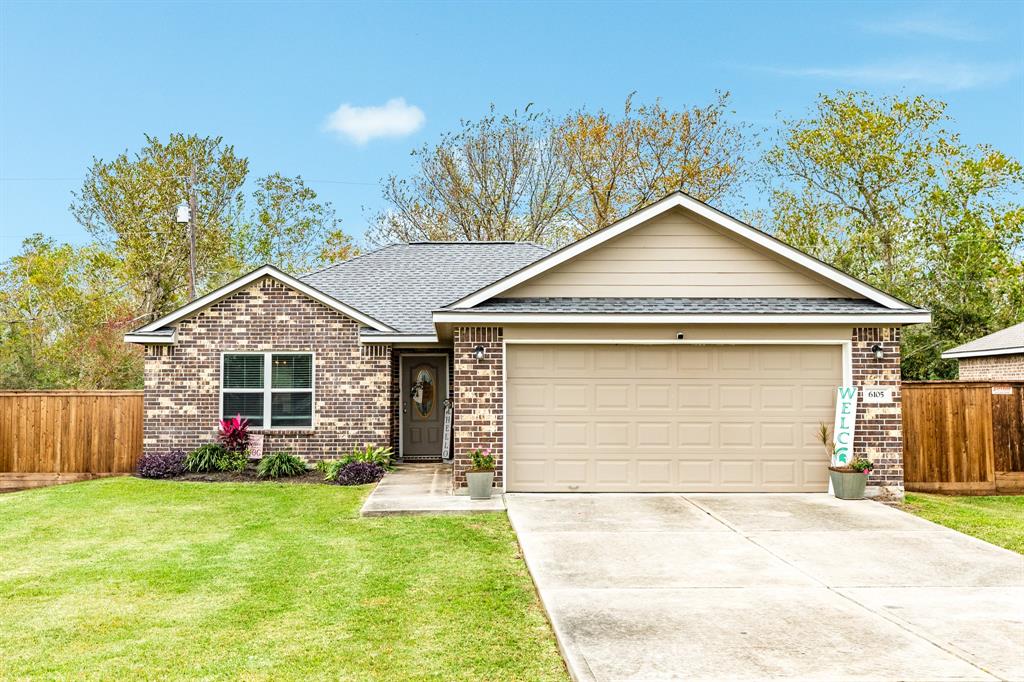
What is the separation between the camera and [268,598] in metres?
6.54

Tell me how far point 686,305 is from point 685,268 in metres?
0.72

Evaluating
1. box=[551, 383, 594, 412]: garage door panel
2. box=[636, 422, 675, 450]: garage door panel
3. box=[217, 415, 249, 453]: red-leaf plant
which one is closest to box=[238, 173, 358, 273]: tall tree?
box=[217, 415, 249, 453]: red-leaf plant

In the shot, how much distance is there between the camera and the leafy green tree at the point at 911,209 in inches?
997

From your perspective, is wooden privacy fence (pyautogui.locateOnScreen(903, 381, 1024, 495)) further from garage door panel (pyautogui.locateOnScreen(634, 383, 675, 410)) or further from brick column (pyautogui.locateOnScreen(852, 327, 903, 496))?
garage door panel (pyautogui.locateOnScreen(634, 383, 675, 410))

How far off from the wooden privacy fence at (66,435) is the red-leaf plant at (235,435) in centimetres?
196

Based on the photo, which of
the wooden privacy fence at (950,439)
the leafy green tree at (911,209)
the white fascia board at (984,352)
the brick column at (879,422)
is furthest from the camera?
the leafy green tree at (911,209)

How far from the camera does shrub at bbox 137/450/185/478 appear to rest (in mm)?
14227

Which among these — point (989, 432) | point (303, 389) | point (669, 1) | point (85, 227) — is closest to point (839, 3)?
point (669, 1)

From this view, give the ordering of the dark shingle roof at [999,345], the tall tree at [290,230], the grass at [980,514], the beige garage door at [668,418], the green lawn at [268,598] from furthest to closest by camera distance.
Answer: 1. the tall tree at [290,230]
2. the dark shingle roof at [999,345]
3. the beige garage door at [668,418]
4. the grass at [980,514]
5. the green lawn at [268,598]

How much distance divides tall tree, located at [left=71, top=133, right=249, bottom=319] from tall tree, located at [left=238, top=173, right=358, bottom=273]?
8.30 ft

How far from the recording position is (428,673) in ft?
15.9

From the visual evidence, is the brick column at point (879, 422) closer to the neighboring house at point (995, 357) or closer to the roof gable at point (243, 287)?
the roof gable at point (243, 287)

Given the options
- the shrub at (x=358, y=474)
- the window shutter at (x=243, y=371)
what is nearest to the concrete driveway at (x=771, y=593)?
the shrub at (x=358, y=474)

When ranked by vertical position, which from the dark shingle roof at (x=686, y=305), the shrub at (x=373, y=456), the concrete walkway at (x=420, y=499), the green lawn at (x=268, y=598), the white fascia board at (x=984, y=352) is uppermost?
the dark shingle roof at (x=686, y=305)
